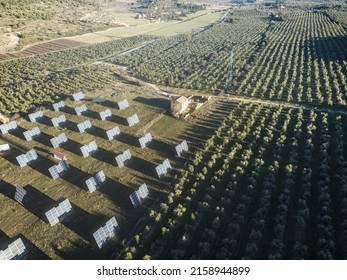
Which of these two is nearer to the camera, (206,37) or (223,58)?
(223,58)

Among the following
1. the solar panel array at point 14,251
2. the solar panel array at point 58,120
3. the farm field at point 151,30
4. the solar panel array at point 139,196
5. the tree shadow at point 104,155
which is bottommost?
the solar panel array at point 14,251

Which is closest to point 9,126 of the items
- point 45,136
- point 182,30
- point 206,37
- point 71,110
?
point 45,136

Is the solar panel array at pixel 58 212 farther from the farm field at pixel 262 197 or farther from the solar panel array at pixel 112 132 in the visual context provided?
the solar panel array at pixel 112 132

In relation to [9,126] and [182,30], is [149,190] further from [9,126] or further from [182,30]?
[182,30]

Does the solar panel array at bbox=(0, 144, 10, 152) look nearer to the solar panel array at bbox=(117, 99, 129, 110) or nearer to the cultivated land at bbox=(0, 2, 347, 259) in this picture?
the cultivated land at bbox=(0, 2, 347, 259)

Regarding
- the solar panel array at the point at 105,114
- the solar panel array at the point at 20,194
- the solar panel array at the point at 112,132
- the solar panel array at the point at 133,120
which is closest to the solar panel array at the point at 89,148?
the solar panel array at the point at 112,132

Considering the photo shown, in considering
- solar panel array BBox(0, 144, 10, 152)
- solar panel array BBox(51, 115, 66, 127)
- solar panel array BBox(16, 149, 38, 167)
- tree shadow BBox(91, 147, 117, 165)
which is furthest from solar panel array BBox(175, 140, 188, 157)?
solar panel array BBox(0, 144, 10, 152)
